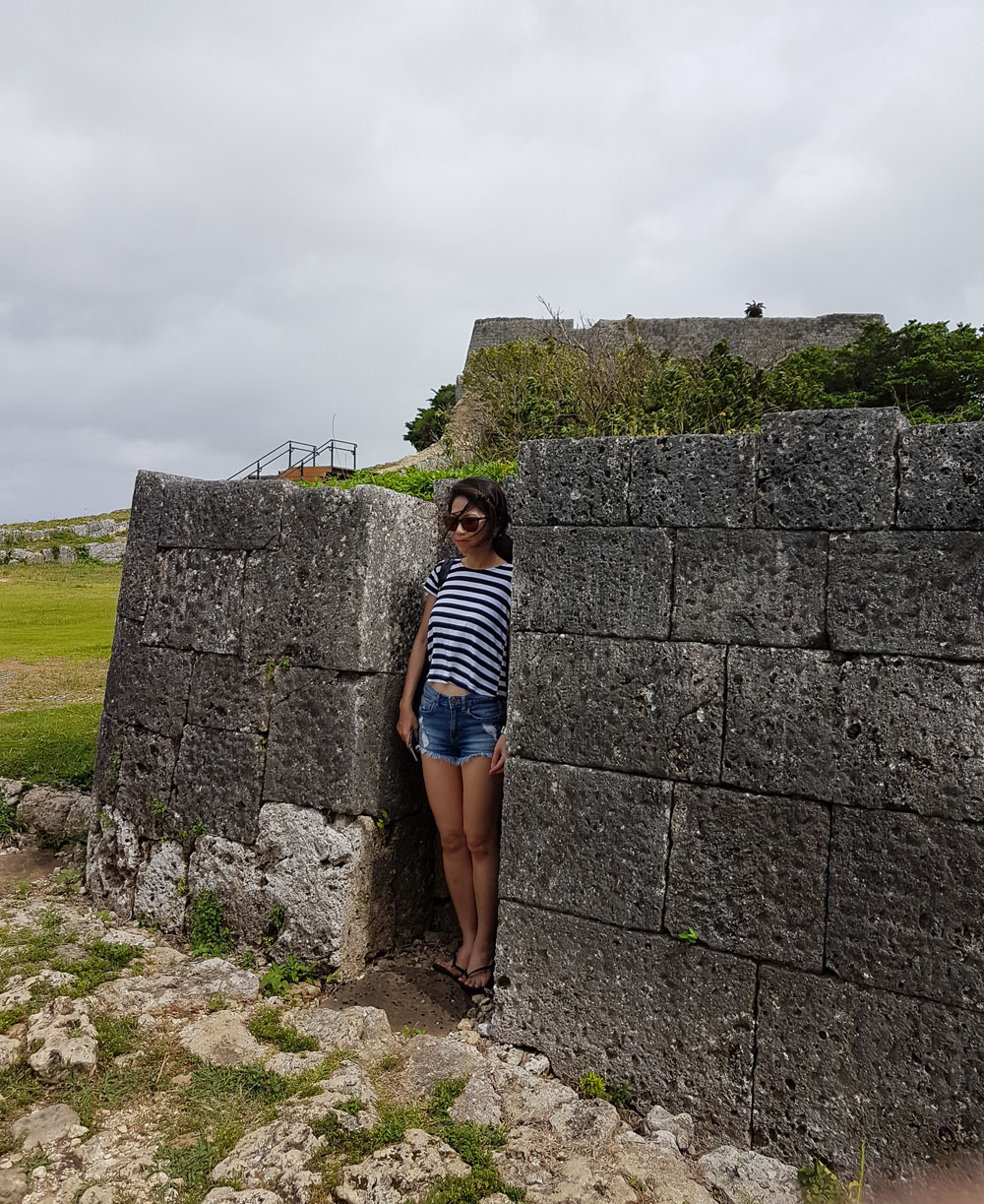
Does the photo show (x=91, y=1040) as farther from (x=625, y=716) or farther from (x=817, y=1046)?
(x=817, y=1046)

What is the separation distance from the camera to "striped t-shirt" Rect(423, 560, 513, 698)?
3945 millimetres

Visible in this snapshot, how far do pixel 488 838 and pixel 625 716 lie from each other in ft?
3.36

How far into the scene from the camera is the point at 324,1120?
3.07m

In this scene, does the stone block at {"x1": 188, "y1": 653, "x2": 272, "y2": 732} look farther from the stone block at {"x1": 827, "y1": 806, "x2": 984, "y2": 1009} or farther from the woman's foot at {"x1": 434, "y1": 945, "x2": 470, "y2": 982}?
the stone block at {"x1": 827, "y1": 806, "x2": 984, "y2": 1009}

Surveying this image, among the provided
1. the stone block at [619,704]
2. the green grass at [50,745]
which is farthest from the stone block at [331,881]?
the green grass at [50,745]

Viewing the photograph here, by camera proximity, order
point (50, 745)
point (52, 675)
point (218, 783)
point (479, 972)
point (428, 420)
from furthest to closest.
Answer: point (428, 420)
point (52, 675)
point (50, 745)
point (218, 783)
point (479, 972)

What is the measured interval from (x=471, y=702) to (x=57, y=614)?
14.8 m

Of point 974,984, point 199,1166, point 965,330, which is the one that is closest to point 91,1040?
point 199,1166

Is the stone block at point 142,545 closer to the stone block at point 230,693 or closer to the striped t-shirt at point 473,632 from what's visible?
the stone block at point 230,693

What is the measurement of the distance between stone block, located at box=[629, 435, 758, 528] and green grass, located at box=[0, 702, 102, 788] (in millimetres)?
4844

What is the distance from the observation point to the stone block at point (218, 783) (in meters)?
4.42

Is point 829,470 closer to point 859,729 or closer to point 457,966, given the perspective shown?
point 859,729

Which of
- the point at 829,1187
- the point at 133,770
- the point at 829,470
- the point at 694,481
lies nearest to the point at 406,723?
the point at 133,770

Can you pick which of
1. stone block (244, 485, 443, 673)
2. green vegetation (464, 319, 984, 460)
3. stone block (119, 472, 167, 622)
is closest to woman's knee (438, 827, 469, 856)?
stone block (244, 485, 443, 673)
